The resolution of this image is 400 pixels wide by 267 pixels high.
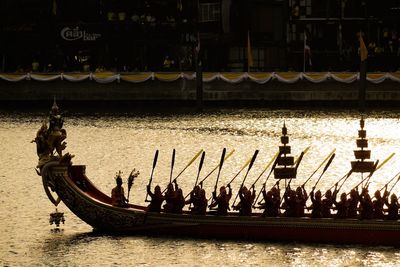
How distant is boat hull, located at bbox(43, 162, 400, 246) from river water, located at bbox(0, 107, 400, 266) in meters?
0.34

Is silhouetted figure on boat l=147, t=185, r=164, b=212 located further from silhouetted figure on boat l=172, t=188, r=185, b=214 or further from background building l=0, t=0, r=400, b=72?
background building l=0, t=0, r=400, b=72

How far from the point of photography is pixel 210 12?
105 m

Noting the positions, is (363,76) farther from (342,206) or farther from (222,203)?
(342,206)

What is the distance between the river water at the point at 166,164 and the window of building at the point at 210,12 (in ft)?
42.8

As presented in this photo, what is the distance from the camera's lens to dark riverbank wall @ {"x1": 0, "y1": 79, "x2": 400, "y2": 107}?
92688 millimetres

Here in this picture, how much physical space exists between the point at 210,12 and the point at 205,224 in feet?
194

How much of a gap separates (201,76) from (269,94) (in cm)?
547

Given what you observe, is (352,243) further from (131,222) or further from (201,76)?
(201,76)

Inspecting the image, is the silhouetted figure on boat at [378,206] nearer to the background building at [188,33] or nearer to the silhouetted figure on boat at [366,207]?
the silhouetted figure on boat at [366,207]

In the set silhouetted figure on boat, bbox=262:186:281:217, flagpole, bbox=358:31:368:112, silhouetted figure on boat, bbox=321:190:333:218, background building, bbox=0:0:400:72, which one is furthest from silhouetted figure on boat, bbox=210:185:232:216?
background building, bbox=0:0:400:72

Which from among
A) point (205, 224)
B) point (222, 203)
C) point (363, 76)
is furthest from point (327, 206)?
point (363, 76)

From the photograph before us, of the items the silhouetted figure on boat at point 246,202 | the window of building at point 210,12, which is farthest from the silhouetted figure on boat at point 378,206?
the window of building at point 210,12

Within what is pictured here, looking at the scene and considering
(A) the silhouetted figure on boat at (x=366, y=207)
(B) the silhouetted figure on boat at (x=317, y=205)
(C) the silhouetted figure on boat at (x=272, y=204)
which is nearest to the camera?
(A) the silhouetted figure on boat at (x=366, y=207)

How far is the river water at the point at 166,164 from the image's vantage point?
46.1 m
